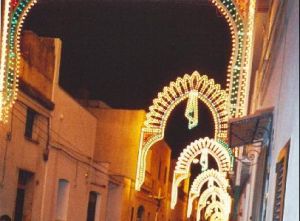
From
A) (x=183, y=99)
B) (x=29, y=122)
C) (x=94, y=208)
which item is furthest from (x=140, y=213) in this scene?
(x=183, y=99)

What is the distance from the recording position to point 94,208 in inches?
1003

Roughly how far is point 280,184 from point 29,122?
12.0m

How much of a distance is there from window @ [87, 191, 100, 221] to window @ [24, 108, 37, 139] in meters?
8.11

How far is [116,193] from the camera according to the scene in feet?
90.8

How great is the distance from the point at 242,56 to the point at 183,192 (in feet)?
140

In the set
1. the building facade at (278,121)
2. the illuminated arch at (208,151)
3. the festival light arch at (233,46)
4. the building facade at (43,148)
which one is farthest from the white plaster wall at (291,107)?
the building facade at (43,148)

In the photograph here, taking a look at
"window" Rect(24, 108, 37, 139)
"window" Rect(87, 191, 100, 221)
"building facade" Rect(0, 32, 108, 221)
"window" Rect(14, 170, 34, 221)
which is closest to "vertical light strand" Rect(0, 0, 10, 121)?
"building facade" Rect(0, 32, 108, 221)

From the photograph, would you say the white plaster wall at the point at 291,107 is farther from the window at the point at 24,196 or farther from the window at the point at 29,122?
the window at the point at 24,196

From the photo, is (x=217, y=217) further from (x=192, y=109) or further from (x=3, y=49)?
(x=3, y=49)

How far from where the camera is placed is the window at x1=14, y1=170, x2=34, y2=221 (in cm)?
1695

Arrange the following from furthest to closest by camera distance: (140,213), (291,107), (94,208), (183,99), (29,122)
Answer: (140,213)
(94,208)
(29,122)
(183,99)
(291,107)

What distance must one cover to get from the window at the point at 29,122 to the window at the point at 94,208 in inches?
319

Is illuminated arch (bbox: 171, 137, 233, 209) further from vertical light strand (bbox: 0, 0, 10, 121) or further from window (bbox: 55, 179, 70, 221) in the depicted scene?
vertical light strand (bbox: 0, 0, 10, 121)

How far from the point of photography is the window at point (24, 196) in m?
17.0
